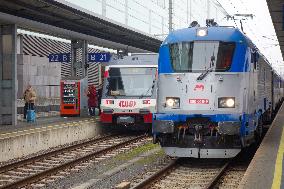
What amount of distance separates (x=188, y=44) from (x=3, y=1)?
6740 millimetres

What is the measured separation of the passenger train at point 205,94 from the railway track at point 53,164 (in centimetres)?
223

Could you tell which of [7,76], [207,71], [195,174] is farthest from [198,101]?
[7,76]

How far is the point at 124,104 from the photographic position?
57.8 ft

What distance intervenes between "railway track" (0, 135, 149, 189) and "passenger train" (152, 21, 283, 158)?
223cm

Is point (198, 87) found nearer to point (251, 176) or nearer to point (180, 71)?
point (180, 71)

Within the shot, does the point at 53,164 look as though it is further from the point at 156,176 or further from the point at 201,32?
the point at 201,32

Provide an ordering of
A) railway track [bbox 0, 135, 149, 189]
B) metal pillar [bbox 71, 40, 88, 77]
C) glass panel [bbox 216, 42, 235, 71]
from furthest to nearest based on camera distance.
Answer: metal pillar [bbox 71, 40, 88, 77], glass panel [bbox 216, 42, 235, 71], railway track [bbox 0, 135, 149, 189]

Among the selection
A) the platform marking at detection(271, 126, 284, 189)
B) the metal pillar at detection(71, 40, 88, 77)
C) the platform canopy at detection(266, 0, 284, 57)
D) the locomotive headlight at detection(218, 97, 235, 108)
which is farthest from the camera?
the metal pillar at detection(71, 40, 88, 77)

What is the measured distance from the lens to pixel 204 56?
10938 mm

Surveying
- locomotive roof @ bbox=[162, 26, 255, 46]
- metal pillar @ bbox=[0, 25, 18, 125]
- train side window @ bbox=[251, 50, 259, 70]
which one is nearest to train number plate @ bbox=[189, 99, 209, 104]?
locomotive roof @ bbox=[162, 26, 255, 46]

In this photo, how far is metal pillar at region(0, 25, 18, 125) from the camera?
17109mm

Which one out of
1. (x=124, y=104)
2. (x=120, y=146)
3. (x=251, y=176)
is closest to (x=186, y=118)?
(x=251, y=176)

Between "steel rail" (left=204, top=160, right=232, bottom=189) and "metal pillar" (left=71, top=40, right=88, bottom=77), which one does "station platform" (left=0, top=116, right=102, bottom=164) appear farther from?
"steel rail" (left=204, top=160, right=232, bottom=189)

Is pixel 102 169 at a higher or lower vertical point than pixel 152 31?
lower
